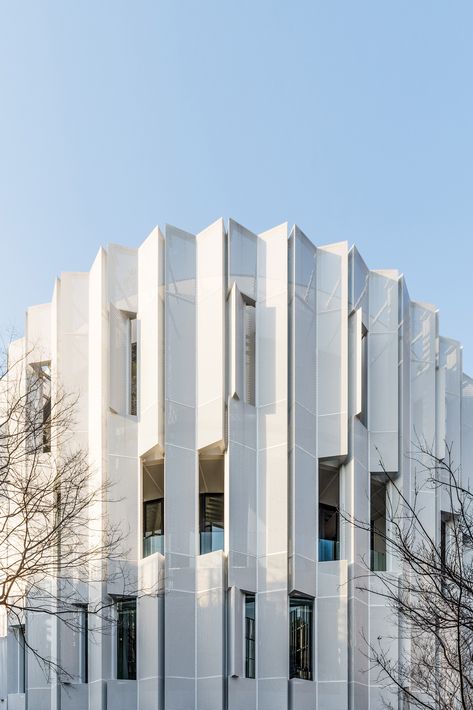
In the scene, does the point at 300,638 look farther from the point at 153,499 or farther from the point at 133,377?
the point at 133,377

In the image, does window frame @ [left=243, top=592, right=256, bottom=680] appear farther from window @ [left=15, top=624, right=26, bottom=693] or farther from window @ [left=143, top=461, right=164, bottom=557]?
window @ [left=15, top=624, right=26, bottom=693]

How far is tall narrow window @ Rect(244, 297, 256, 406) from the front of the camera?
28703mm

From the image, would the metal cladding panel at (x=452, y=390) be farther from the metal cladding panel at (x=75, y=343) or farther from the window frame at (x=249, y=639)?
the metal cladding panel at (x=75, y=343)

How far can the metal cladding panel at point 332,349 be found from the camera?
29.0 meters

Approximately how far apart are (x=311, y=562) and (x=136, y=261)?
1071cm

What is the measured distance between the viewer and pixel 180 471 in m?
27.5

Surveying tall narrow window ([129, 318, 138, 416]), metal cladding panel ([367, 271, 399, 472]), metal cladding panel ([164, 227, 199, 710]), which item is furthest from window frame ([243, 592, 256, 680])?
tall narrow window ([129, 318, 138, 416])

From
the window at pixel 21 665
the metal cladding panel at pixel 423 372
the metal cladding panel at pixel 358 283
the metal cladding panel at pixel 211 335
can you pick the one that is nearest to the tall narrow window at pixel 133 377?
the metal cladding panel at pixel 211 335

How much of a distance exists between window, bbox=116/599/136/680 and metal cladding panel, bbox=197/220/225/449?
513 cm

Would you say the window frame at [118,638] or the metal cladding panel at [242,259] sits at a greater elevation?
the metal cladding panel at [242,259]

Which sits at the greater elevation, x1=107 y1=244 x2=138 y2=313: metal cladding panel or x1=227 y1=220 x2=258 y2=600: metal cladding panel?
x1=107 y1=244 x2=138 y2=313: metal cladding panel

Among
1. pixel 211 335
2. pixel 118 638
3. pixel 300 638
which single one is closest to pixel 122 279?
pixel 211 335

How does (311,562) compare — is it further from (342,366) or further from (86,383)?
(86,383)

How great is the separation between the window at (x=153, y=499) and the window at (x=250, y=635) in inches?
146
